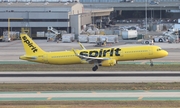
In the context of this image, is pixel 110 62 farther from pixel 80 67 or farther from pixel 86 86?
pixel 86 86

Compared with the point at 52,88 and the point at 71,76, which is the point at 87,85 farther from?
the point at 71,76

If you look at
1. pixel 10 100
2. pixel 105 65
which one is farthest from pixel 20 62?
pixel 10 100

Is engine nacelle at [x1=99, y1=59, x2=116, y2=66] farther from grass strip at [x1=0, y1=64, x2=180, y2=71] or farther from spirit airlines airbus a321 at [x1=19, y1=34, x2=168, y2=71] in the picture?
grass strip at [x1=0, y1=64, x2=180, y2=71]

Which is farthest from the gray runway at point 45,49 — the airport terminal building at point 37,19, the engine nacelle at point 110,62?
the engine nacelle at point 110,62

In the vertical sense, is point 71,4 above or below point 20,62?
above

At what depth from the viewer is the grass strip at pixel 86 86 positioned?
55.6 m

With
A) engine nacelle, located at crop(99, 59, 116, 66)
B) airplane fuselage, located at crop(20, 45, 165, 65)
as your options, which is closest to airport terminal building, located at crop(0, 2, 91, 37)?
airplane fuselage, located at crop(20, 45, 165, 65)

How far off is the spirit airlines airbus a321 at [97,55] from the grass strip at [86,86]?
43.7 feet

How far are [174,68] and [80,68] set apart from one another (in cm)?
1304

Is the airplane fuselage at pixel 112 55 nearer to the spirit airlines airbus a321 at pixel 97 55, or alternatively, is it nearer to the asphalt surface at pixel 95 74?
the spirit airlines airbus a321 at pixel 97 55

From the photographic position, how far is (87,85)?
57875mm

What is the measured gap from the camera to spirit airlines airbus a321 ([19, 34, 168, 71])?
2817 inches

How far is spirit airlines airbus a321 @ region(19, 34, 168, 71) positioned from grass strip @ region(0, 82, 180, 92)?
525 inches

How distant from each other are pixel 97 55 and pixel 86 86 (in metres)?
16.0
